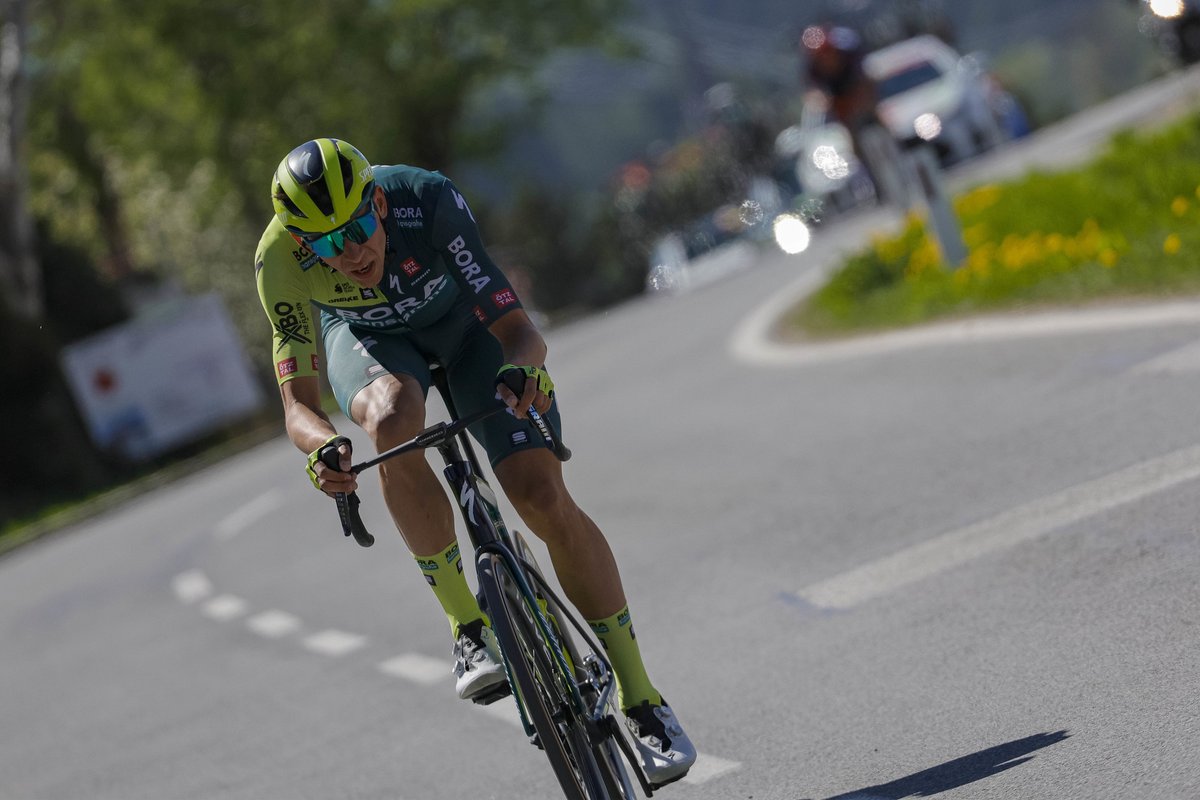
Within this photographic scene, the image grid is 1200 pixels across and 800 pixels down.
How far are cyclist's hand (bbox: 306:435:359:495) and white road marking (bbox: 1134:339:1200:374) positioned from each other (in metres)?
5.36

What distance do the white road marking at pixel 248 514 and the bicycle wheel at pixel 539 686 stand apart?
38.4ft

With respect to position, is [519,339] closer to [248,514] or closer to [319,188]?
[319,188]

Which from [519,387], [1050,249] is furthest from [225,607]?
[519,387]

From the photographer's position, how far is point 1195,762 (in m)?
4.83

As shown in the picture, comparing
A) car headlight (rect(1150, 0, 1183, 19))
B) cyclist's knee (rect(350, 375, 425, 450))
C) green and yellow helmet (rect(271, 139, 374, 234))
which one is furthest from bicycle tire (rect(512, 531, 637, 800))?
car headlight (rect(1150, 0, 1183, 19))

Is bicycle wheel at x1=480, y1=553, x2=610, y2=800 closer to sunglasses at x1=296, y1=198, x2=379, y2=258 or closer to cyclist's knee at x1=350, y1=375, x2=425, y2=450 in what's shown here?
cyclist's knee at x1=350, y1=375, x2=425, y2=450

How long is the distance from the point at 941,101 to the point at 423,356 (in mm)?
23196

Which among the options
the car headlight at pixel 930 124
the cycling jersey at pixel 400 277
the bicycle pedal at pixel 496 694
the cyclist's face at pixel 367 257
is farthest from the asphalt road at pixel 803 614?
the car headlight at pixel 930 124

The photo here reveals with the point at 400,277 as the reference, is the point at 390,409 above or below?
below

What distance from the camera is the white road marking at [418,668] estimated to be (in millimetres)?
8852

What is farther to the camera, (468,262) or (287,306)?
(287,306)

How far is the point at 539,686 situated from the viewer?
5227mm

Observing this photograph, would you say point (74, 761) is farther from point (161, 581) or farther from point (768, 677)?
point (161, 581)

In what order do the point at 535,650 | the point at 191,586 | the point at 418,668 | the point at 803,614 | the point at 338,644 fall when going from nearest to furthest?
the point at 535,650 → the point at 803,614 → the point at 418,668 → the point at 338,644 → the point at 191,586
